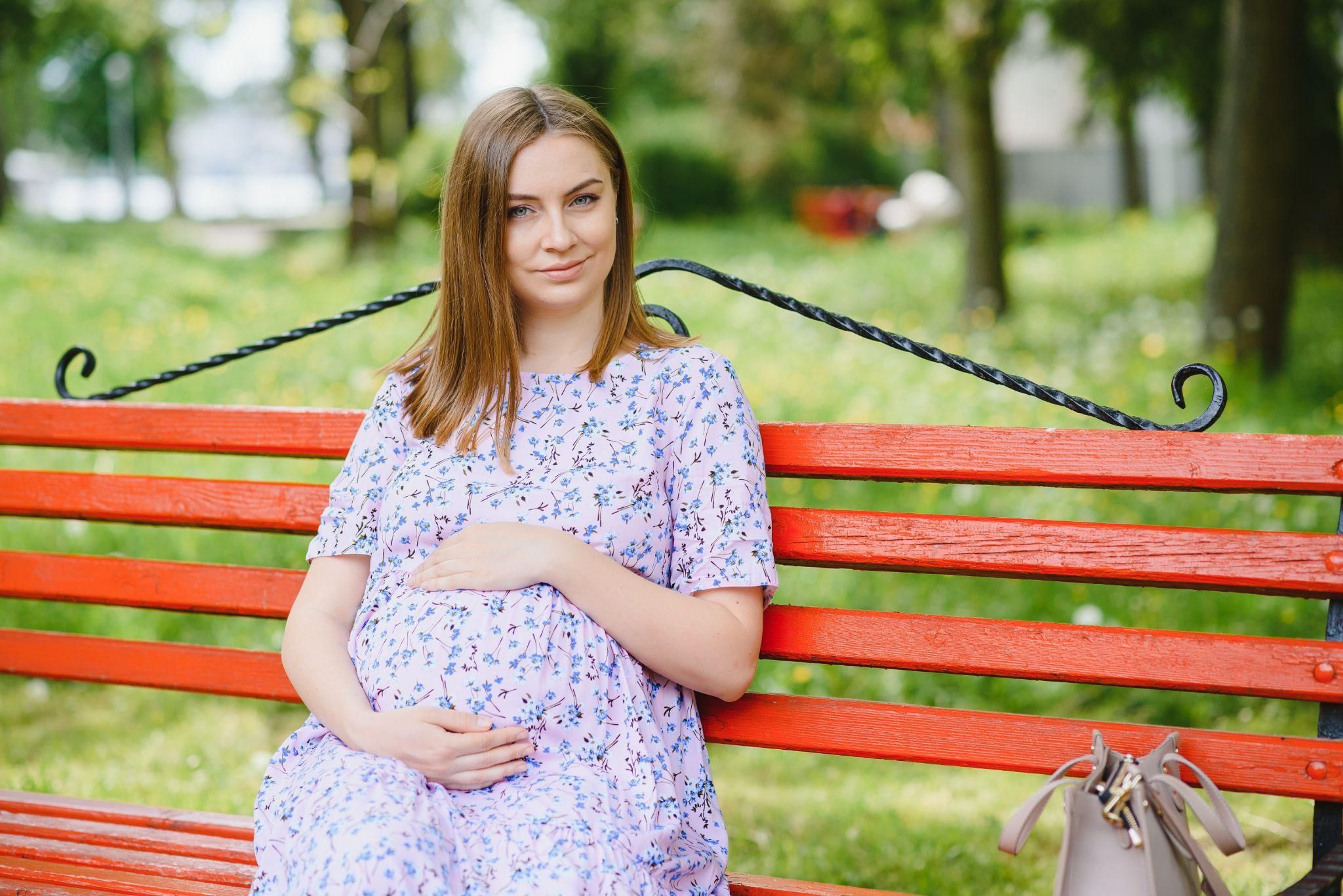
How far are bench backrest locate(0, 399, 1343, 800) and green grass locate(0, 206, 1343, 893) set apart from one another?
1.00 m

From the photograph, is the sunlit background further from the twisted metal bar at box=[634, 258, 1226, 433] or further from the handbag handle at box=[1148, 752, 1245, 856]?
the handbag handle at box=[1148, 752, 1245, 856]

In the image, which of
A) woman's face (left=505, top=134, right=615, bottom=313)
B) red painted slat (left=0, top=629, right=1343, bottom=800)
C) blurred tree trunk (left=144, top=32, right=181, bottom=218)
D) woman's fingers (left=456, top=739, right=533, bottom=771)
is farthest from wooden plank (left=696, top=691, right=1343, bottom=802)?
blurred tree trunk (left=144, top=32, right=181, bottom=218)

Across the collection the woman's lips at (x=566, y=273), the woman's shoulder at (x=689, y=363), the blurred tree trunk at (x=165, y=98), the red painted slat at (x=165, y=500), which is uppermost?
the blurred tree trunk at (x=165, y=98)

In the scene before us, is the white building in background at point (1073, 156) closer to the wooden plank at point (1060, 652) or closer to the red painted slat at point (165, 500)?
the wooden plank at point (1060, 652)

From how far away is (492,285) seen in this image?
7.83 feet

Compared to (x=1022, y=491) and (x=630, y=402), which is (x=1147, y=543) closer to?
(x=630, y=402)

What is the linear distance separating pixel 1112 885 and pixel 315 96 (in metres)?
10.2

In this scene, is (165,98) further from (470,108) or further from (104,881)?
(104,881)

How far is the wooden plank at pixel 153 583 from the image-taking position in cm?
278

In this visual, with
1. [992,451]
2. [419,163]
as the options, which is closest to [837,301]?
[419,163]

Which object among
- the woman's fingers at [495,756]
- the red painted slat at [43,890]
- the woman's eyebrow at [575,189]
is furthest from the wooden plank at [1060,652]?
the red painted slat at [43,890]

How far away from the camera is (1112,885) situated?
1.89m

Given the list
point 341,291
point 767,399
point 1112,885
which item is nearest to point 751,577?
point 1112,885

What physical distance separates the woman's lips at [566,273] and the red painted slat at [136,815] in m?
1.21
